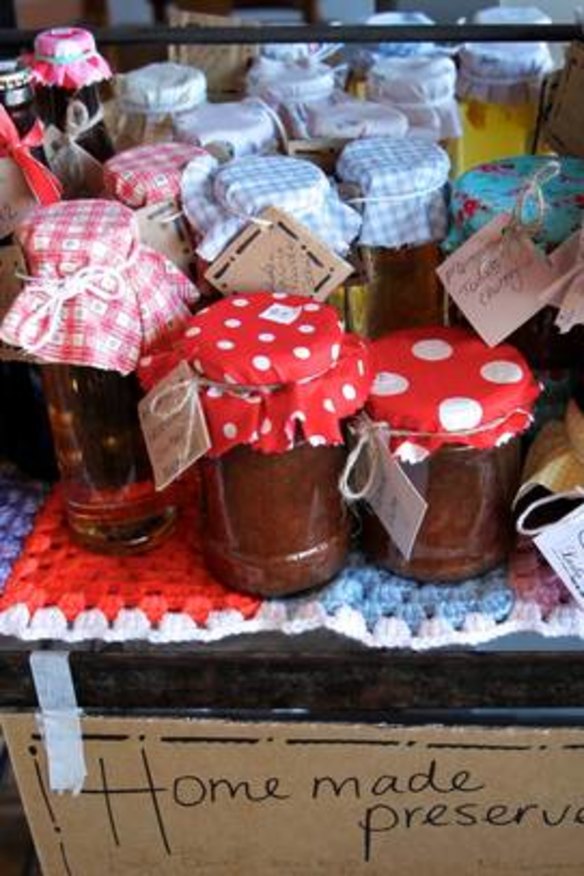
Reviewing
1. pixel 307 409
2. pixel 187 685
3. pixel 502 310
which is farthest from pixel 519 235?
pixel 187 685

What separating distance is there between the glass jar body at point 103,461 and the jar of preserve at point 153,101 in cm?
28

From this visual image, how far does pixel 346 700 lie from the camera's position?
2.07 ft

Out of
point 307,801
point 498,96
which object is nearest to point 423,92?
point 498,96

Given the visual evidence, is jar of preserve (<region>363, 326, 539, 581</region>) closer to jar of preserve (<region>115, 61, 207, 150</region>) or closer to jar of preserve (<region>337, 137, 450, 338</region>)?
jar of preserve (<region>337, 137, 450, 338</region>)

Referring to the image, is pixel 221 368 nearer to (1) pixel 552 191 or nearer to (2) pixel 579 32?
(1) pixel 552 191

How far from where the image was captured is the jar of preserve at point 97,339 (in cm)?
58

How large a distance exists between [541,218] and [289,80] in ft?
1.10

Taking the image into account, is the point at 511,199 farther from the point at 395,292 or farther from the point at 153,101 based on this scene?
the point at 153,101

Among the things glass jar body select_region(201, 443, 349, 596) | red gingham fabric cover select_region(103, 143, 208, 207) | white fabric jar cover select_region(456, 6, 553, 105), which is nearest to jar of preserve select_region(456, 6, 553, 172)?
white fabric jar cover select_region(456, 6, 553, 105)

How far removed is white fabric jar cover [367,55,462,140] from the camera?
920 mm

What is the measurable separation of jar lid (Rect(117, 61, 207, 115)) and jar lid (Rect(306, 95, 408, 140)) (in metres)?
0.09

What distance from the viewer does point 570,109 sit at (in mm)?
799

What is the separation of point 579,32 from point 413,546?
40 cm

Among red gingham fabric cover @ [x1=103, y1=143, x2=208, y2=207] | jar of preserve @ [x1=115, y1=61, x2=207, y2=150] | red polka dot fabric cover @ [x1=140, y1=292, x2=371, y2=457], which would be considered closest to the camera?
red polka dot fabric cover @ [x1=140, y1=292, x2=371, y2=457]
